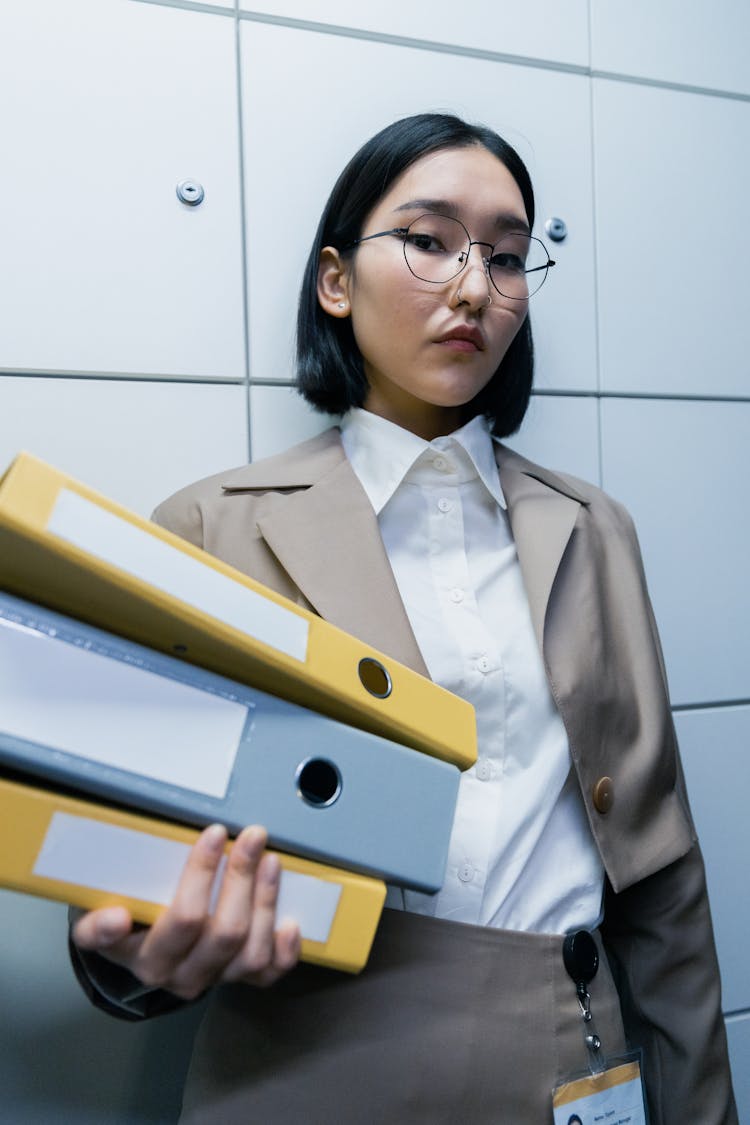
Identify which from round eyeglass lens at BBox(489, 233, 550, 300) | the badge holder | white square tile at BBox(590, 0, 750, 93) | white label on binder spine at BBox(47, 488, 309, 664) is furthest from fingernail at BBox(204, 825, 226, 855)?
white square tile at BBox(590, 0, 750, 93)

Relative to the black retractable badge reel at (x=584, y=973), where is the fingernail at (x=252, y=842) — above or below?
above

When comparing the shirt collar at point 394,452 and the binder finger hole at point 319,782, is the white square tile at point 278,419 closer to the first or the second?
the shirt collar at point 394,452

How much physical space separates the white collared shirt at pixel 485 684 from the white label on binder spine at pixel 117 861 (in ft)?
0.99

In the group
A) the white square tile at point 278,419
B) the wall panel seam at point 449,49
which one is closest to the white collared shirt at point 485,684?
the white square tile at point 278,419

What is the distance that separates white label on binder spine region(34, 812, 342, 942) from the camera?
0.55m

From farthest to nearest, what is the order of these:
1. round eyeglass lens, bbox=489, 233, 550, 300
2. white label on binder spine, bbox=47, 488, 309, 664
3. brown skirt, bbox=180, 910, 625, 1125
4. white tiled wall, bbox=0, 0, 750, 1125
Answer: white tiled wall, bbox=0, 0, 750, 1125, round eyeglass lens, bbox=489, 233, 550, 300, brown skirt, bbox=180, 910, 625, 1125, white label on binder spine, bbox=47, 488, 309, 664

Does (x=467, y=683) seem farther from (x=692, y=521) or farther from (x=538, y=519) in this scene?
(x=692, y=521)

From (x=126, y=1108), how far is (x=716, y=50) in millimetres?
1863

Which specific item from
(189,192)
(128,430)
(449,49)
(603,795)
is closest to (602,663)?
(603,795)

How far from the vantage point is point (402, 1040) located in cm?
81

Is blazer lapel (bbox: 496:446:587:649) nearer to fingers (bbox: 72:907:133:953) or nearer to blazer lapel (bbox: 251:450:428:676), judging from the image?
blazer lapel (bbox: 251:450:428:676)

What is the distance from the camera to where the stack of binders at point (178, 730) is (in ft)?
1.74

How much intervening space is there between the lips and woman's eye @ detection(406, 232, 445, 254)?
98 mm

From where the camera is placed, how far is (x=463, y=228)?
3.29ft
